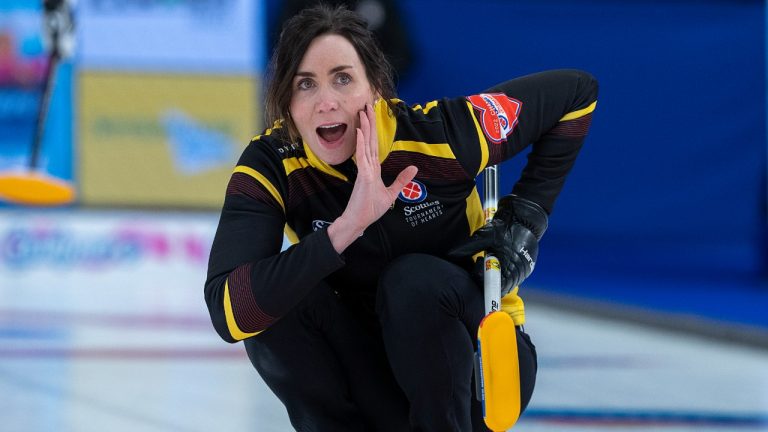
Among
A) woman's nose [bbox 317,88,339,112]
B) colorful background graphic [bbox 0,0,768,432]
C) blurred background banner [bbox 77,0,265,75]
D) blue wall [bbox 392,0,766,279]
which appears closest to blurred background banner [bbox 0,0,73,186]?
colorful background graphic [bbox 0,0,768,432]

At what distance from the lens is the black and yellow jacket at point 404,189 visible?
185 cm

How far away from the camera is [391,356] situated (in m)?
1.94

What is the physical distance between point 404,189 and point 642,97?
19.7ft

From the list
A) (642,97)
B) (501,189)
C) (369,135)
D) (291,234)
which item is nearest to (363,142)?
(369,135)

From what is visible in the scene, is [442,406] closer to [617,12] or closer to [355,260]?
[355,260]

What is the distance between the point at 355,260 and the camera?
200cm

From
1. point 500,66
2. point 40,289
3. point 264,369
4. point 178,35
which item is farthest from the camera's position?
point 500,66

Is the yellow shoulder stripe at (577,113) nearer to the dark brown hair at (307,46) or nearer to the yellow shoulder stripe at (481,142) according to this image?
the yellow shoulder stripe at (481,142)

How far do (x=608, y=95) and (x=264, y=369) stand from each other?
19.6 feet

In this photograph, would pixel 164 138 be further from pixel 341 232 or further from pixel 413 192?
pixel 341 232

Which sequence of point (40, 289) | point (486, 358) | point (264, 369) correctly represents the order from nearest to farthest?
1. point (486, 358)
2. point (264, 369)
3. point (40, 289)

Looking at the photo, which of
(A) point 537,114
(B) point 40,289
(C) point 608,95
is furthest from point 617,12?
(A) point 537,114

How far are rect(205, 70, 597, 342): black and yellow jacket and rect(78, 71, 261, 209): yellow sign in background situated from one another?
4704 millimetres

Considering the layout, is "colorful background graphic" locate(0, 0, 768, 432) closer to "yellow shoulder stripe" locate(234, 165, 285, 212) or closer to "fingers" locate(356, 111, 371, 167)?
"yellow shoulder stripe" locate(234, 165, 285, 212)
